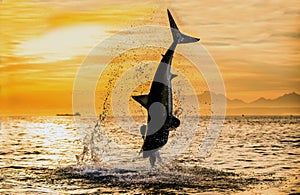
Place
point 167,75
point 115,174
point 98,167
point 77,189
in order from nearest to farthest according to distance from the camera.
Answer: point 77,189 < point 167,75 < point 115,174 < point 98,167

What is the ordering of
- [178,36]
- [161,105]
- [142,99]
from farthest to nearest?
[142,99]
[178,36]
[161,105]

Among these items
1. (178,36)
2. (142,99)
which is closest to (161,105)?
(142,99)

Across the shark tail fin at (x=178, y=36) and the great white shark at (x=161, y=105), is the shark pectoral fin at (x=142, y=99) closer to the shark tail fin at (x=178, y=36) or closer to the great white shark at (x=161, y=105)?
the great white shark at (x=161, y=105)

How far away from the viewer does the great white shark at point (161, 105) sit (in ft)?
70.6

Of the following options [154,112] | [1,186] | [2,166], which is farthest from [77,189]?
[2,166]

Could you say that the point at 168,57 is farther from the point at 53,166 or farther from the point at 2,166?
the point at 2,166

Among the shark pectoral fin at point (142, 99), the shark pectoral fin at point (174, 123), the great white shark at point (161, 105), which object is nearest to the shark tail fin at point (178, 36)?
the great white shark at point (161, 105)

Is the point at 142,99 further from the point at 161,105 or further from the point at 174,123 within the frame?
the point at 174,123

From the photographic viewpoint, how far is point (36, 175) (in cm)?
2347

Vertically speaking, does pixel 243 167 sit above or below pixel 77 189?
below

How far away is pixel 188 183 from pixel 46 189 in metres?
6.03

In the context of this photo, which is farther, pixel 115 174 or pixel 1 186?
pixel 115 174

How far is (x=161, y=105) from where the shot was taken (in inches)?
852

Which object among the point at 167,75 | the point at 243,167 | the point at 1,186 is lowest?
the point at 243,167
